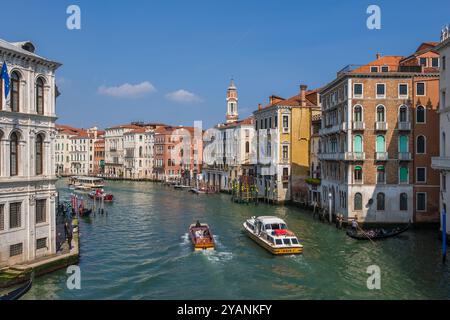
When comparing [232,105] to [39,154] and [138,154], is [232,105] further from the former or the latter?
[39,154]

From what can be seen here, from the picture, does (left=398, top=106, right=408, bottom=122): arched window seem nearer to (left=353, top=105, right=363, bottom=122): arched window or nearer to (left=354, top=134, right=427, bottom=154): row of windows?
(left=354, top=134, right=427, bottom=154): row of windows

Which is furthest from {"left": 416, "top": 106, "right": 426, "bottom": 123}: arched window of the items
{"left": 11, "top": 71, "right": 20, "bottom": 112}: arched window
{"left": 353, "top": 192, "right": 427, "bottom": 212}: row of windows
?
{"left": 11, "top": 71, "right": 20, "bottom": 112}: arched window

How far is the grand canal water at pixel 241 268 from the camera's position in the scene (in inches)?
619

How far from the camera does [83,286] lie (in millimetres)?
16375

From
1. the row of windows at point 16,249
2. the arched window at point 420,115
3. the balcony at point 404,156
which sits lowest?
the row of windows at point 16,249

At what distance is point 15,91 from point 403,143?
70.1 feet

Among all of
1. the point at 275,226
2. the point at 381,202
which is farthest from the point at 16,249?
the point at 381,202

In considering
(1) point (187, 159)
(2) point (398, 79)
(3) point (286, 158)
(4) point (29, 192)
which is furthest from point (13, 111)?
(1) point (187, 159)

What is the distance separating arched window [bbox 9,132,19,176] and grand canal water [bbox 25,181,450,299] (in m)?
3.84

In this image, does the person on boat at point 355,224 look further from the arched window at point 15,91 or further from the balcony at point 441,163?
the arched window at point 15,91

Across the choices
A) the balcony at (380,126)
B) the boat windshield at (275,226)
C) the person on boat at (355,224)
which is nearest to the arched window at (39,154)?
the boat windshield at (275,226)

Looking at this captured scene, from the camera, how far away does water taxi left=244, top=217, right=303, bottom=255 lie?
2095 cm

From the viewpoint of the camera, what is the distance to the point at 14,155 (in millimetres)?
16031

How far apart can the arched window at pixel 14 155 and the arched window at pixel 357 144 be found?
19094mm
